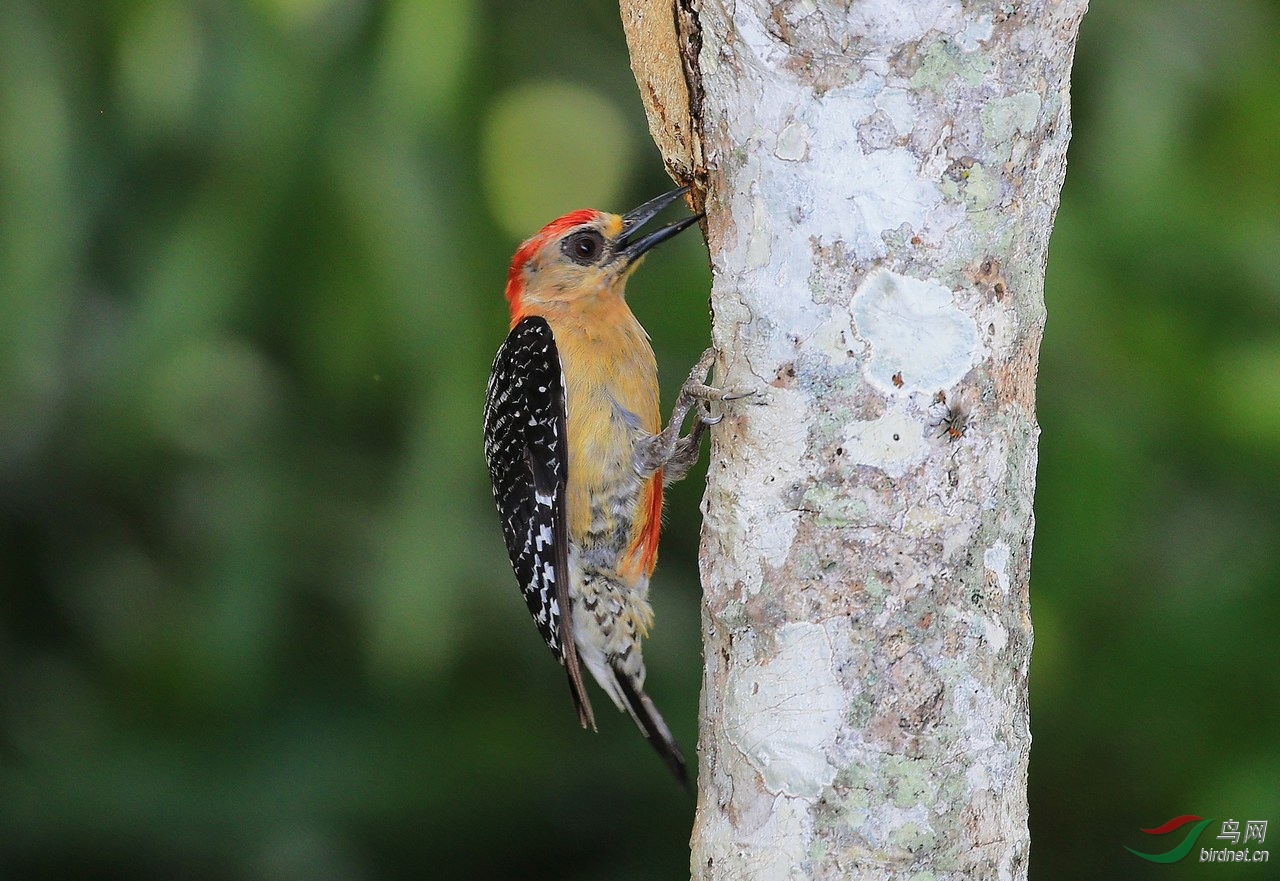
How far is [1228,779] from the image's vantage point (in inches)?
139

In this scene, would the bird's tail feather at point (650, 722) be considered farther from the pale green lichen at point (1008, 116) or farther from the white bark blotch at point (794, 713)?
the pale green lichen at point (1008, 116)

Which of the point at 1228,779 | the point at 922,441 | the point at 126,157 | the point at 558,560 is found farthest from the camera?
the point at 126,157

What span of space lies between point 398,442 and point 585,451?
1226 millimetres

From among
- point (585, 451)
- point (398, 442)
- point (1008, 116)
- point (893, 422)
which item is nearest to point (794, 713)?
point (893, 422)

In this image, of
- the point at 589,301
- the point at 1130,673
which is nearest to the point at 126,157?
the point at 589,301

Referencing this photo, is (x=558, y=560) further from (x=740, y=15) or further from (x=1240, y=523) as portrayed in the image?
(x=1240, y=523)

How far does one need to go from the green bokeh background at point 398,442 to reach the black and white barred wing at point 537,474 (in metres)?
0.41

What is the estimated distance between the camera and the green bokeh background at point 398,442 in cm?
352

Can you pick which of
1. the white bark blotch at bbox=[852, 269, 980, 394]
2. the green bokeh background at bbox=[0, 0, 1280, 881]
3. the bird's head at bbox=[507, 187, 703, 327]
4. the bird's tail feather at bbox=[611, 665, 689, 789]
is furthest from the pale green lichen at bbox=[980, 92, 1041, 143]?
the bird's tail feather at bbox=[611, 665, 689, 789]

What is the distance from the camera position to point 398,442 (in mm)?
4133

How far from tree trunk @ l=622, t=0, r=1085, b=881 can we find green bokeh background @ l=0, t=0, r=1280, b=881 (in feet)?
5.45

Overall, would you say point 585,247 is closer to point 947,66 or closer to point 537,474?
point 537,474

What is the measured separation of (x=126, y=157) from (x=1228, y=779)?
3670 mm

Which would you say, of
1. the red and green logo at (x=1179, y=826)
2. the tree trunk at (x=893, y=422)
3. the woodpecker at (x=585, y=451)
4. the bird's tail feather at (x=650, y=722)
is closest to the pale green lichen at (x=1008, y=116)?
the tree trunk at (x=893, y=422)
